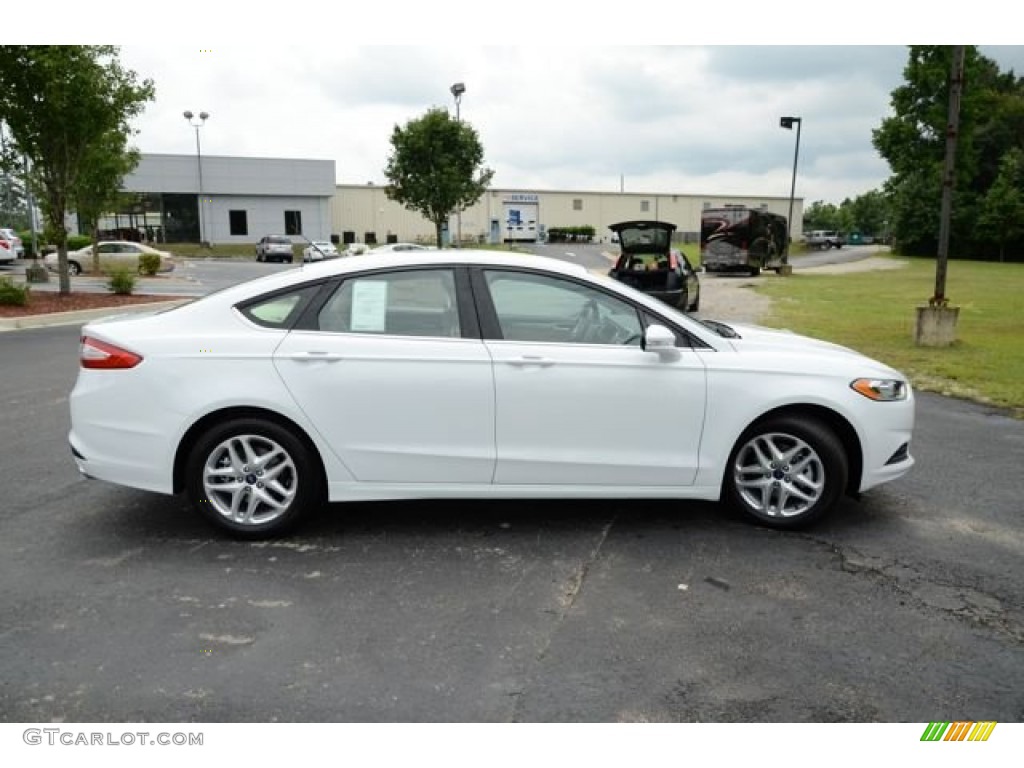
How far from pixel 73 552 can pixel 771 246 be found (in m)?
37.9

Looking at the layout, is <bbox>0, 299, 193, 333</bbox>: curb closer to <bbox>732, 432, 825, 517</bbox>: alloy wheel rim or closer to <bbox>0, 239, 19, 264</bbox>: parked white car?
<bbox>732, 432, 825, 517</bbox>: alloy wheel rim

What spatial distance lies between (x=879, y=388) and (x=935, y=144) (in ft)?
188

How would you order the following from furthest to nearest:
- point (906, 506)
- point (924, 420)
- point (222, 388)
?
1. point (924, 420)
2. point (906, 506)
3. point (222, 388)

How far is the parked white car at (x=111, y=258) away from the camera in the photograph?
3409 centimetres

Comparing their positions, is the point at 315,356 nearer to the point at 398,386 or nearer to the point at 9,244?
the point at 398,386

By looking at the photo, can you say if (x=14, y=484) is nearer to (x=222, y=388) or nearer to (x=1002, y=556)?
Result: (x=222, y=388)

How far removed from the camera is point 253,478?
14.6 ft

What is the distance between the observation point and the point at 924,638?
3.54 metres

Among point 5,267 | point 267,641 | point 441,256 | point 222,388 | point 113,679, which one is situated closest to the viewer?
point 113,679

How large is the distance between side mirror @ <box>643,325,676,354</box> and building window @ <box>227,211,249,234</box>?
61068mm

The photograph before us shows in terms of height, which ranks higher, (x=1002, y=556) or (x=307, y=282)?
(x=307, y=282)

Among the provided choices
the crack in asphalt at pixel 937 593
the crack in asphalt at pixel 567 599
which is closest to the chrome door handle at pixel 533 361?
the crack in asphalt at pixel 567 599

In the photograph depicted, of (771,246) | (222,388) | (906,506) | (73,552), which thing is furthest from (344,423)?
(771,246)
